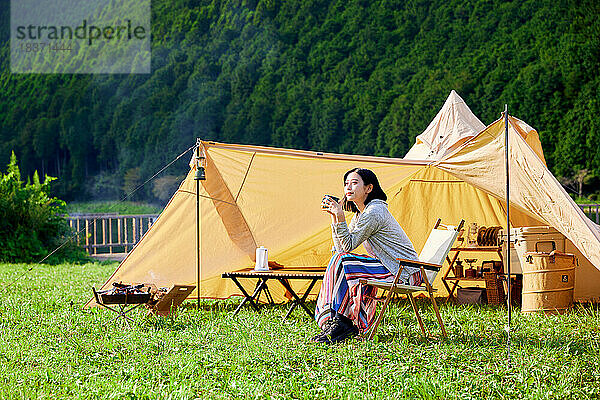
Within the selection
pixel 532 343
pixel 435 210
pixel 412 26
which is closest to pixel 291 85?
pixel 412 26

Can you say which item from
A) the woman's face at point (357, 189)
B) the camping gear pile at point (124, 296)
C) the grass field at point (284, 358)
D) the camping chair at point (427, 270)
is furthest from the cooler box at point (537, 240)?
the camping gear pile at point (124, 296)

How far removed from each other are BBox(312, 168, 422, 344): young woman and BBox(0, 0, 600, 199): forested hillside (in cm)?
1372

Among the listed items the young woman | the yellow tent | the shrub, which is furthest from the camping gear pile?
the shrub

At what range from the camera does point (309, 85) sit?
29.2 m

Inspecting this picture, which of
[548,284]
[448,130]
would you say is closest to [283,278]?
[548,284]

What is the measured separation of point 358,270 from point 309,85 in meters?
25.6

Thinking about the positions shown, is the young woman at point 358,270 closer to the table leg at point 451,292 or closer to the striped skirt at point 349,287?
the striped skirt at point 349,287

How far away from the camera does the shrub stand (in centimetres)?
1066

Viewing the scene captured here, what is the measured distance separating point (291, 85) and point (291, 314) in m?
25.2

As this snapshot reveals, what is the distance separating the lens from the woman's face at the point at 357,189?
14.1 feet

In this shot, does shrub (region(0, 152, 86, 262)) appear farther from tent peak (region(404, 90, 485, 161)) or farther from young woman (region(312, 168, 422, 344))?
young woman (region(312, 168, 422, 344))

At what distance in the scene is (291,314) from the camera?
17.0ft

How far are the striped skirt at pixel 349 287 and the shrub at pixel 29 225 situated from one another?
7461 millimetres

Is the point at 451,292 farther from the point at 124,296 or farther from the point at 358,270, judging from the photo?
the point at 124,296
